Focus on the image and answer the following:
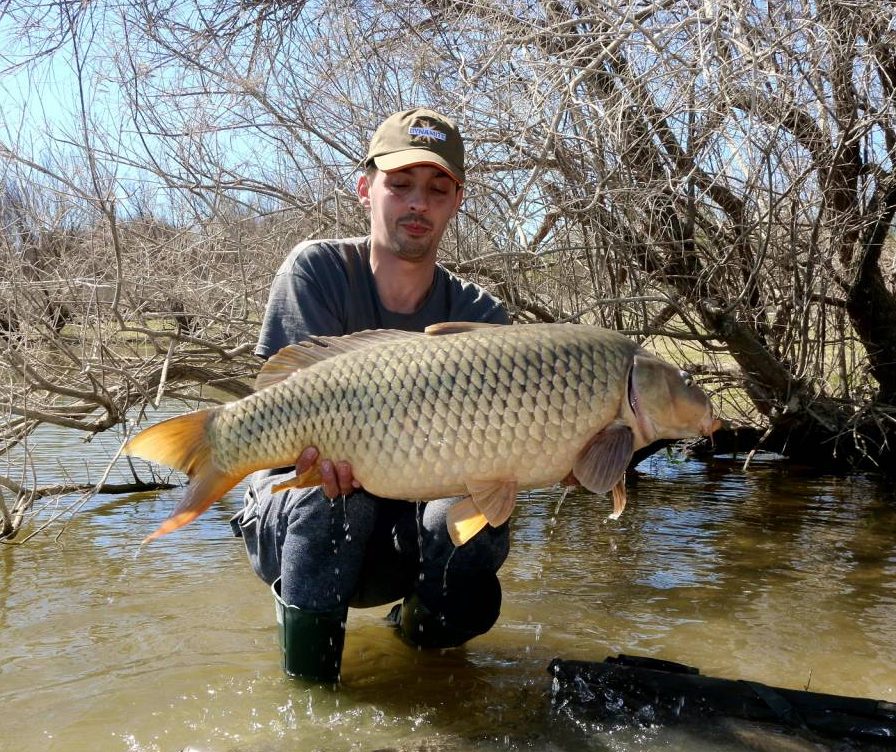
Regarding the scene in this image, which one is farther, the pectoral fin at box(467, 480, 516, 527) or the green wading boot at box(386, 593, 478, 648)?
the green wading boot at box(386, 593, 478, 648)

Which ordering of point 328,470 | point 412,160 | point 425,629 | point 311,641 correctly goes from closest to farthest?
point 328,470 < point 311,641 < point 412,160 < point 425,629

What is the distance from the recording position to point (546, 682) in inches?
85.2

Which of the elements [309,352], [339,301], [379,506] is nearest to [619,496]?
[379,506]

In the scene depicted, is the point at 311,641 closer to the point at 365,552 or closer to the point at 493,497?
the point at 365,552

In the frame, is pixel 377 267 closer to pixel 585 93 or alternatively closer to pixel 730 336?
pixel 585 93

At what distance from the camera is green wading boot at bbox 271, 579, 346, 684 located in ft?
6.72

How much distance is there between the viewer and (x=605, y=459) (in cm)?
179

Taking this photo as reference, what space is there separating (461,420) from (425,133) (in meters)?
0.80

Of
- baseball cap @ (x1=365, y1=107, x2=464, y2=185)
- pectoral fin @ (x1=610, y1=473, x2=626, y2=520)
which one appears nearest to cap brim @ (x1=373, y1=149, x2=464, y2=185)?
baseball cap @ (x1=365, y1=107, x2=464, y2=185)

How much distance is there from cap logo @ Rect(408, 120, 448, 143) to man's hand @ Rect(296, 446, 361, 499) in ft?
2.66

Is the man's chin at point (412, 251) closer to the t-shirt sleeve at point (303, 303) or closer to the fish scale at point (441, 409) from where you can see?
the t-shirt sleeve at point (303, 303)

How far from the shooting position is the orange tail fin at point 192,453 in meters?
1.89

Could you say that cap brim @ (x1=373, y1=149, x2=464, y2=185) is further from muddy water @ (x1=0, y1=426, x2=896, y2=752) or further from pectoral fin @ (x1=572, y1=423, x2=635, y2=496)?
muddy water @ (x1=0, y1=426, x2=896, y2=752)

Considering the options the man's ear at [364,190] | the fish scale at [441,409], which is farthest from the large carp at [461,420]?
the man's ear at [364,190]
